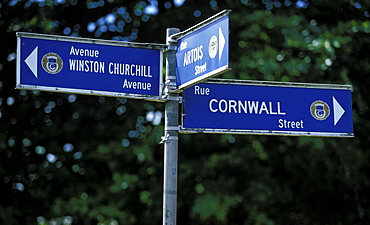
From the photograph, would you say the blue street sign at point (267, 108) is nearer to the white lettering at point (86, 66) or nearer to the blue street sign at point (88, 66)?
the blue street sign at point (88, 66)

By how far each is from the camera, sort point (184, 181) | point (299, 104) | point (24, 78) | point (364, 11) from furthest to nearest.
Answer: point (364, 11) < point (184, 181) < point (299, 104) < point (24, 78)

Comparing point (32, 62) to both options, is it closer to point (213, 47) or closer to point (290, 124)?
point (213, 47)

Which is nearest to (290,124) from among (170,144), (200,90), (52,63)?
(200,90)

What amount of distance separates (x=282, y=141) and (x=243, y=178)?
0.85 meters

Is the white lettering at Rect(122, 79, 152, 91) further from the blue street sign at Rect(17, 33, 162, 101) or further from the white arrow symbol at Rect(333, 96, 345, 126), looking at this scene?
the white arrow symbol at Rect(333, 96, 345, 126)

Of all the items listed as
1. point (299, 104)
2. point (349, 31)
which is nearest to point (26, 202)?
point (349, 31)

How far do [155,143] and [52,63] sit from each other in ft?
22.4

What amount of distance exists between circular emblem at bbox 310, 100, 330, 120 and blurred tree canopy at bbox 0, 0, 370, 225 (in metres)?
6.07

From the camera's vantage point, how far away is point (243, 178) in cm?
1131

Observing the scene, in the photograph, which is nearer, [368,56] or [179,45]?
[179,45]

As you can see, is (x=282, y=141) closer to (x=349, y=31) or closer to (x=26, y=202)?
(x=349, y=31)

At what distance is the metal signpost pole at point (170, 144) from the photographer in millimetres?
4059

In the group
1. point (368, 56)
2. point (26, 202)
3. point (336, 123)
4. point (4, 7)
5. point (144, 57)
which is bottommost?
point (26, 202)

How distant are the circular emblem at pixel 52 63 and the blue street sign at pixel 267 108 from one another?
76 cm
